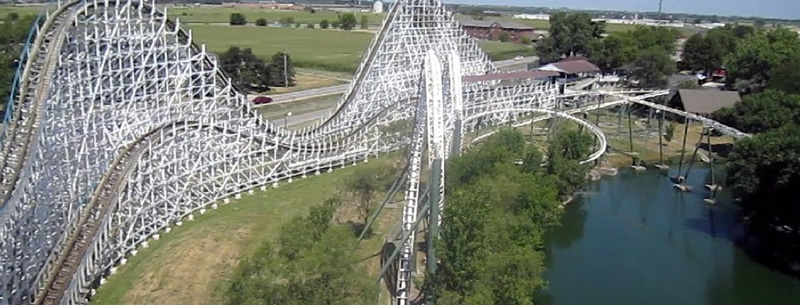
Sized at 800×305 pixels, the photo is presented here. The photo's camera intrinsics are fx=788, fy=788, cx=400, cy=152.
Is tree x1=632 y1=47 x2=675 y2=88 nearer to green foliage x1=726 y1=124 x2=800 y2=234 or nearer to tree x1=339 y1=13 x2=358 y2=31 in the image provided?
green foliage x1=726 y1=124 x2=800 y2=234

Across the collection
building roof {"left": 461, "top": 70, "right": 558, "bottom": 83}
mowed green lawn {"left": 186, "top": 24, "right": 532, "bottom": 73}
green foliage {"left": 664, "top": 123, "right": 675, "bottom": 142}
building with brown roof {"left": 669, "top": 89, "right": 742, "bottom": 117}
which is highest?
building roof {"left": 461, "top": 70, "right": 558, "bottom": 83}

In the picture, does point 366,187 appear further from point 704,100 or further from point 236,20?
point 236,20

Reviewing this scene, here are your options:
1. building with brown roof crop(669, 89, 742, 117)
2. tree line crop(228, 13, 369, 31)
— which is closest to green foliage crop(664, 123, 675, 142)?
building with brown roof crop(669, 89, 742, 117)

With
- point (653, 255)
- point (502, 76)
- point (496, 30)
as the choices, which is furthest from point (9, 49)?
point (496, 30)

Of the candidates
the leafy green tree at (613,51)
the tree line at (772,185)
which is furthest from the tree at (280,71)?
the tree line at (772,185)

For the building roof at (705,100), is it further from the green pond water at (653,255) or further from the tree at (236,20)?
the tree at (236,20)
